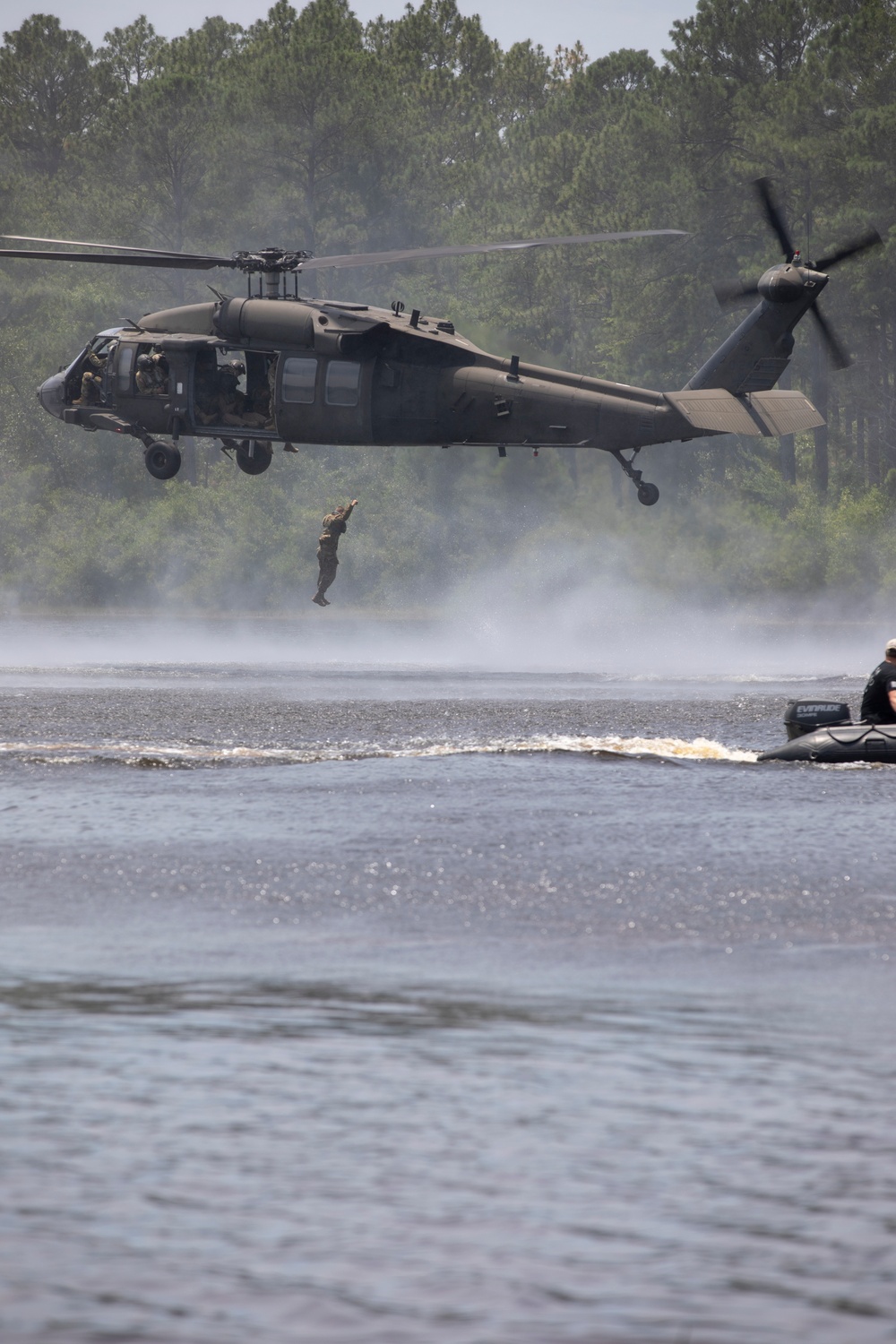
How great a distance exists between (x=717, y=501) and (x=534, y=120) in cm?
2099

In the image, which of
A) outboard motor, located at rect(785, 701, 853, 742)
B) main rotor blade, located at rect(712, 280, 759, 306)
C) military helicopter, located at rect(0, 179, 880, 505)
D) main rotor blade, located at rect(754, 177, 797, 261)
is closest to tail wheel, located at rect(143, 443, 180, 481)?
military helicopter, located at rect(0, 179, 880, 505)

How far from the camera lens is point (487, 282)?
67.4 meters

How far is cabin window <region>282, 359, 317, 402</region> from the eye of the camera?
1055 inches

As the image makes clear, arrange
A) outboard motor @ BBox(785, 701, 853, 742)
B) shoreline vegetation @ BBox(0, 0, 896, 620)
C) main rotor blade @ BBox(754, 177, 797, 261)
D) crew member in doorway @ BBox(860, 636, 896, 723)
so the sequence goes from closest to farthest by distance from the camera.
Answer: crew member in doorway @ BBox(860, 636, 896, 723), outboard motor @ BBox(785, 701, 853, 742), main rotor blade @ BBox(754, 177, 797, 261), shoreline vegetation @ BBox(0, 0, 896, 620)

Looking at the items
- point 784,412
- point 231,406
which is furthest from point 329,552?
point 784,412

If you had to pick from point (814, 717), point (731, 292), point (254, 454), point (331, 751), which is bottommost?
point (331, 751)

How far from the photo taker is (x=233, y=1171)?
6586 millimetres

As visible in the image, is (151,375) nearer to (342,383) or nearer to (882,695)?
(342,383)

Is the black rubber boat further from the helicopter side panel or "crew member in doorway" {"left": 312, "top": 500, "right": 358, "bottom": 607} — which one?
"crew member in doorway" {"left": 312, "top": 500, "right": 358, "bottom": 607}

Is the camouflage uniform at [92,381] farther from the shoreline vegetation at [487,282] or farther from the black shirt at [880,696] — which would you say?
the shoreline vegetation at [487,282]

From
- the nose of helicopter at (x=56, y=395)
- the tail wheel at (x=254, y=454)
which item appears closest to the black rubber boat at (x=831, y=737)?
the tail wheel at (x=254, y=454)

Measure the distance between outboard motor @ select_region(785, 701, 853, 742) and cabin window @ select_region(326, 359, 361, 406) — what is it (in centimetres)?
1047

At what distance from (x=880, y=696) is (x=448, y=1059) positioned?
11266 millimetres

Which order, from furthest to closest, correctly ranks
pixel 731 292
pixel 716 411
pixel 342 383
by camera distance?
pixel 731 292 → pixel 716 411 → pixel 342 383
